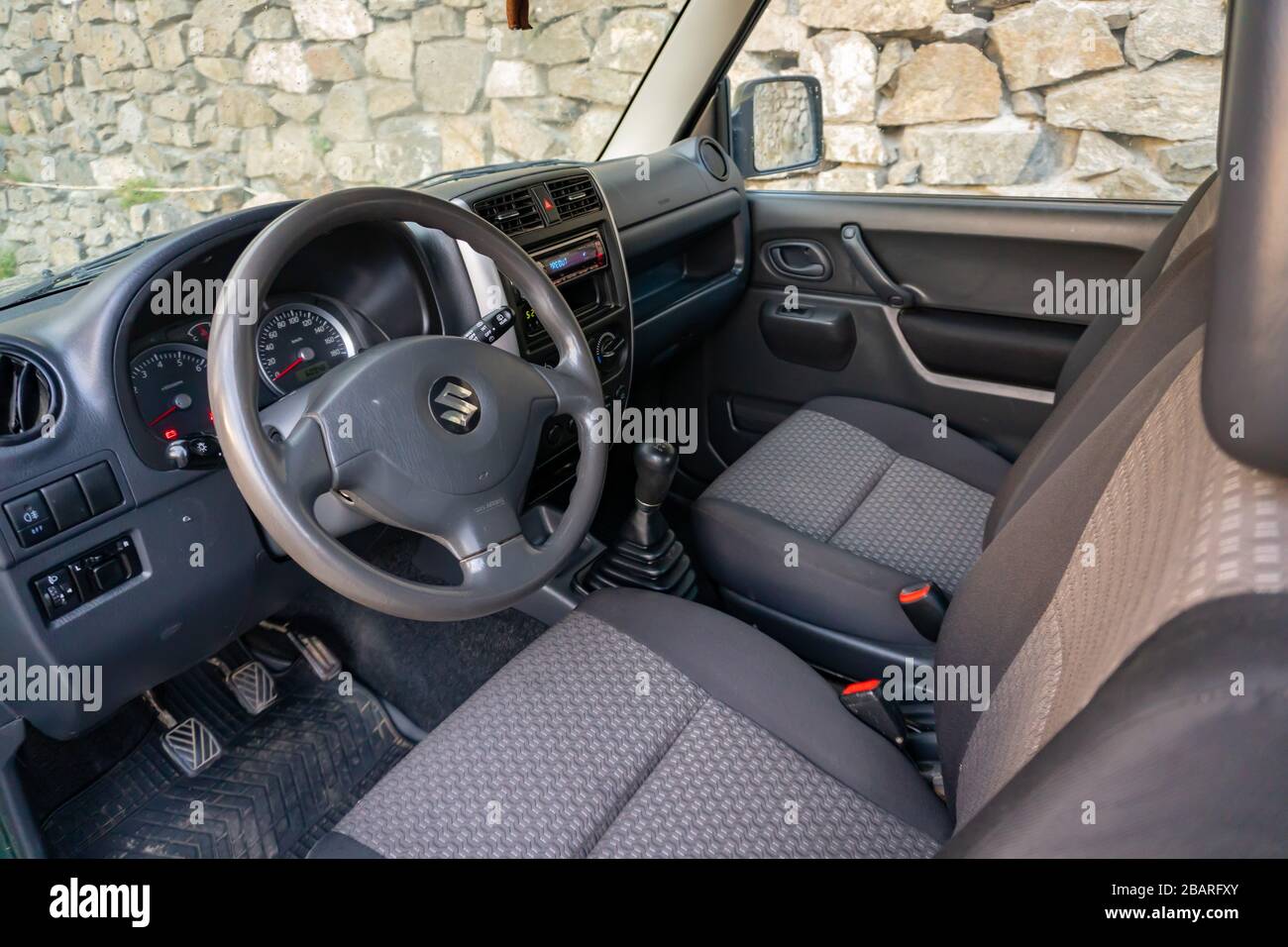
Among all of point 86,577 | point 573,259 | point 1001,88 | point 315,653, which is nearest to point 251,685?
point 315,653

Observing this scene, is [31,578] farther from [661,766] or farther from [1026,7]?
[1026,7]

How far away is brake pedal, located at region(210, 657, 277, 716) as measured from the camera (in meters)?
1.73

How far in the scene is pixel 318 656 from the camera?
1.83 metres

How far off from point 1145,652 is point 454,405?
82 centimetres

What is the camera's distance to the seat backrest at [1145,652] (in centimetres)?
48

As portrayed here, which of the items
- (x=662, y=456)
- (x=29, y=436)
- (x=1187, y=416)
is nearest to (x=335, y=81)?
(x=662, y=456)

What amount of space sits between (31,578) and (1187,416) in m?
1.20

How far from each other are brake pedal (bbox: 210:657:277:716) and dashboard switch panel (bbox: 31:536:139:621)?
1.95ft

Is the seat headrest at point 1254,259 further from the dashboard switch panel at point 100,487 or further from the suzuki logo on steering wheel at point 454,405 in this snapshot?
the dashboard switch panel at point 100,487

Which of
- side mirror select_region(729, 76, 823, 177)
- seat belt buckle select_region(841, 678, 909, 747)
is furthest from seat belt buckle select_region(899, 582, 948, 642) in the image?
side mirror select_region(729, 76, 823, 177)

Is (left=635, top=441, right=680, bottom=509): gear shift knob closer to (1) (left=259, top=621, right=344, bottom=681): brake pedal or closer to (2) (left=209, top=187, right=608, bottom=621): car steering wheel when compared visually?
(2) (left=209, top=187, right=608, bottom=621): car steering wheel

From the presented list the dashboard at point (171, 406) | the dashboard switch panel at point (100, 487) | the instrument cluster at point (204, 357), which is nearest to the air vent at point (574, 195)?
the dashboard at point (171, 406)

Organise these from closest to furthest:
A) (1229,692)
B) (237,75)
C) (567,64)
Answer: (1229,692) < (237,75) < (567,64)

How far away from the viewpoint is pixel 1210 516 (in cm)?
57
